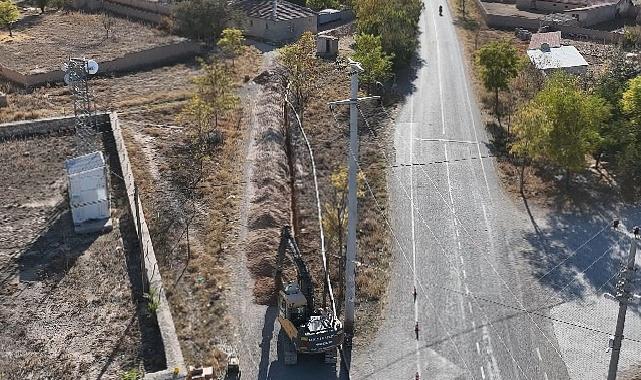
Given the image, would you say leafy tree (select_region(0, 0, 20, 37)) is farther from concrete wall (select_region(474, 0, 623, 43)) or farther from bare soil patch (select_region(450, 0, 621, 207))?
concrete wall (select_region(474, 0, 623, 43))

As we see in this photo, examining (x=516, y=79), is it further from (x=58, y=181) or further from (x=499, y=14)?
(x=58, y=181)

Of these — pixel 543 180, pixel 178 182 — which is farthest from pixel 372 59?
pixel 178 182

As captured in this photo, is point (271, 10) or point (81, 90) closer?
point (81, 90)

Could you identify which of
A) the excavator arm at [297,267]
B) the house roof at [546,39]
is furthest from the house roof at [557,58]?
the excavator arm at [297,267]

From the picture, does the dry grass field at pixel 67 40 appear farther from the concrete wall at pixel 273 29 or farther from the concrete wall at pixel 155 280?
the concrete wall at pixel 155 280

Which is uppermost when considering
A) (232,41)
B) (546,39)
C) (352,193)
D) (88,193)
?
(352,193)

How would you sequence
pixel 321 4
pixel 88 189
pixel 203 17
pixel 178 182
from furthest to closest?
pixel 321 4 < pixel 203 17 < pixel 178 182 < pixel 88 189

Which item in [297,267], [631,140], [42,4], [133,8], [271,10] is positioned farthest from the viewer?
[42,4]

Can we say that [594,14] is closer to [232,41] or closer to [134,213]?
[232,41]
